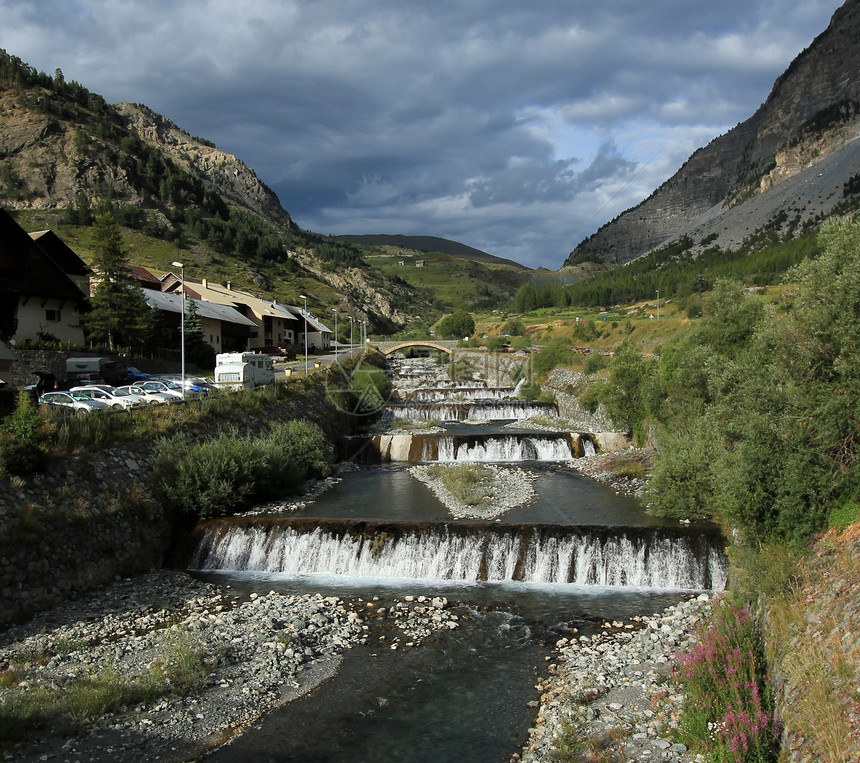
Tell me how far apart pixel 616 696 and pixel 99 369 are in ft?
126

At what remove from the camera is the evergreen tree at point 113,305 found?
4600cm

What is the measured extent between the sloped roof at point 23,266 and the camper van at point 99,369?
20.2 ft

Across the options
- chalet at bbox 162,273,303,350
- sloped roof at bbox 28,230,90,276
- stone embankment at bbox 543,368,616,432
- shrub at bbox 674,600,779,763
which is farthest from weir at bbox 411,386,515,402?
shrub at bbox 674,600,779,763

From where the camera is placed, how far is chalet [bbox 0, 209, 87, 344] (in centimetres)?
3888

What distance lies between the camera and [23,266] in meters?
39.8

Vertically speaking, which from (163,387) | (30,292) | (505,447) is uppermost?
(30,292)

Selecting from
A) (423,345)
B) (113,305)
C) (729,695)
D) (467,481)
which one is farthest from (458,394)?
(423,345)

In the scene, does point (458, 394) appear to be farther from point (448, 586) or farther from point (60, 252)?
point (448, 586)

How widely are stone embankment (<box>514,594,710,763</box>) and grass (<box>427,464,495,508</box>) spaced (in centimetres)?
1020

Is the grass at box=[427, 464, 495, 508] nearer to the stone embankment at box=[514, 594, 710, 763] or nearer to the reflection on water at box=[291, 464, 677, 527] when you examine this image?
the reflection on water at box=[291, 464, 677, 527]

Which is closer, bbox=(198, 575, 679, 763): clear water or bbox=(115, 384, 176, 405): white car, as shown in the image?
bbox=(198, 575, 679, 763): clear water

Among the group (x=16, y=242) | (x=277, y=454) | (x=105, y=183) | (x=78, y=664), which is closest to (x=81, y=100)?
(x=105, y=183)

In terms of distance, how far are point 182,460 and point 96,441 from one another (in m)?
3.02

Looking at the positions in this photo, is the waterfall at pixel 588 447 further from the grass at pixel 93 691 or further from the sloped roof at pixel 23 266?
the sloped roof at pixel 23 266
